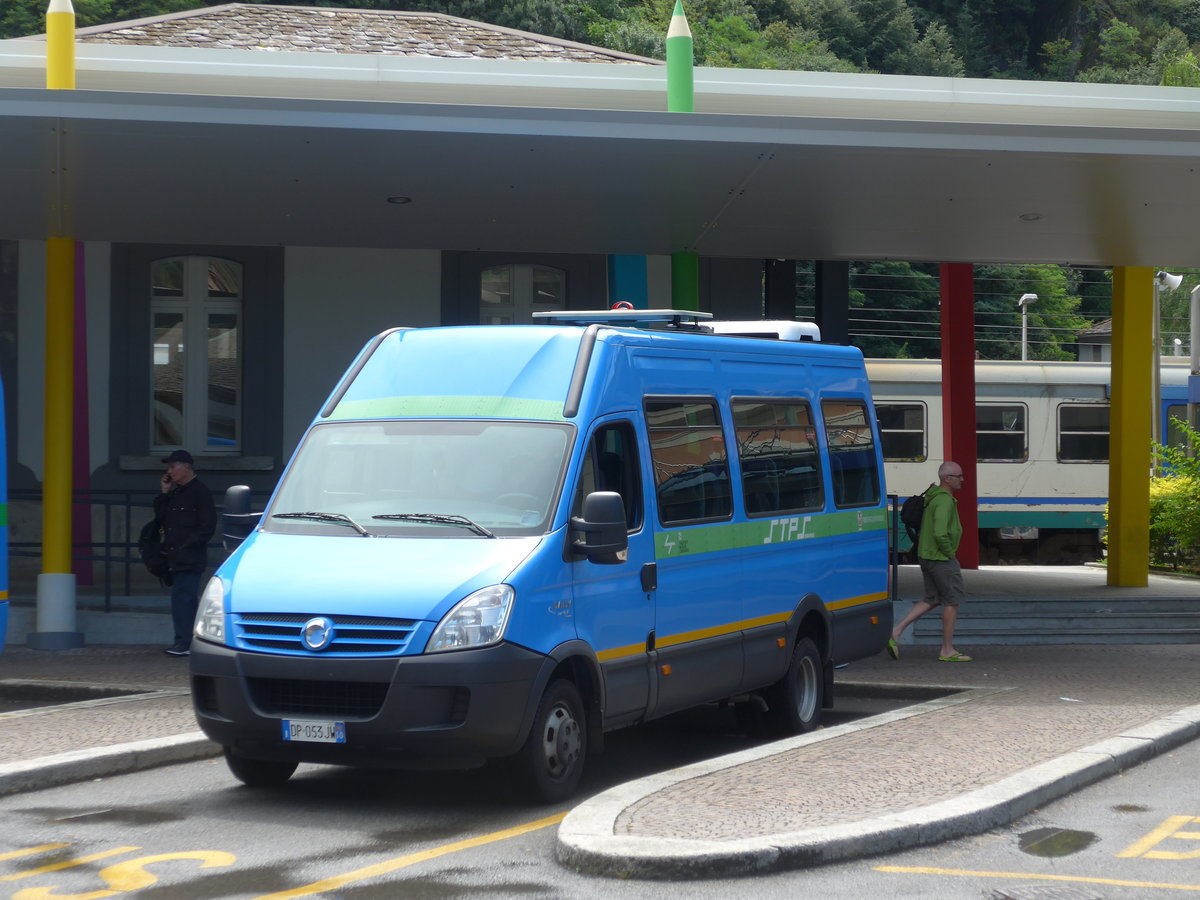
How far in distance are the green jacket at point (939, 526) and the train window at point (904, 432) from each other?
13.6 meters

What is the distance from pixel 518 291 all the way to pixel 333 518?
1086cm

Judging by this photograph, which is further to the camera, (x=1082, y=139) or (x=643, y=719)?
(x=1082, y=139)

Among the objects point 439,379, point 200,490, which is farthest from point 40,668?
point 439,379

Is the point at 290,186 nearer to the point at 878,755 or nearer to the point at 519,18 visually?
the point at 878,755

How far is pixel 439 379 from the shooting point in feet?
27.9

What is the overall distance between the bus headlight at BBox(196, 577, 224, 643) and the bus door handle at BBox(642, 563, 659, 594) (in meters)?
2.23

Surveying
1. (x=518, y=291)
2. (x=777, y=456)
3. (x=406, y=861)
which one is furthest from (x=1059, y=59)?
(x=406, y=861)

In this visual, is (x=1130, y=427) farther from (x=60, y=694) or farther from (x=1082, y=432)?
(x=60, y=694)

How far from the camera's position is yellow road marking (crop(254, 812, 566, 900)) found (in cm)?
599

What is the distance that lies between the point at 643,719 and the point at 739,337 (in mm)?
2812

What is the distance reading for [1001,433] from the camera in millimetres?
27844

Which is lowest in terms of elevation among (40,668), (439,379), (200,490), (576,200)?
(40,668)

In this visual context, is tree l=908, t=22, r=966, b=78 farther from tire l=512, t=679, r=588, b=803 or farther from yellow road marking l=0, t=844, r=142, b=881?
yellow road marking l=0, t=844, r=142, b=881

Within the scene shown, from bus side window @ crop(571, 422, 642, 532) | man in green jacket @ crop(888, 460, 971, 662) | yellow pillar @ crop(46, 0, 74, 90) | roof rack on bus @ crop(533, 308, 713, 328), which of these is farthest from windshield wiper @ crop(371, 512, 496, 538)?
man in green jacket @ crop(888, 460, 971, 662)
